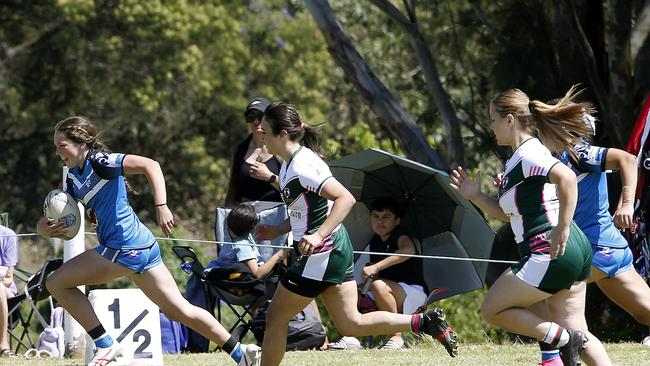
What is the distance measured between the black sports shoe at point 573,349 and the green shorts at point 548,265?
0.79 feet

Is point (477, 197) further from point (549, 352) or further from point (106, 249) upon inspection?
point (106, 249)

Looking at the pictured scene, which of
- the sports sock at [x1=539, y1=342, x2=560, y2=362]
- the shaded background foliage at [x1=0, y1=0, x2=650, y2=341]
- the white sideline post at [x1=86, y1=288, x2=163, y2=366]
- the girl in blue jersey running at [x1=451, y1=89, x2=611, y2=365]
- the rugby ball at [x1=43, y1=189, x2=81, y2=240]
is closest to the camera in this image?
the girl in blue jersey running at [x1=451, y1=89, x2=611, y2=365]

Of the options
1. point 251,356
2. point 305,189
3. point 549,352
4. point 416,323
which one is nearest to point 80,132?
point 305,189

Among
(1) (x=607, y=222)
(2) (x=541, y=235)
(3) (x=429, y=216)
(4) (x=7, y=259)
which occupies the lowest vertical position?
(3) (x=429, y=216)

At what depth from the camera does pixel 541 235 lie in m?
5.97

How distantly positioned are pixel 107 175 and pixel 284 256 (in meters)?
2.96

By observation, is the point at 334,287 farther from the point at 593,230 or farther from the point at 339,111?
the point at 339,111

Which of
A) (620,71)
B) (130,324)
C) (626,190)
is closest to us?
(626,190)

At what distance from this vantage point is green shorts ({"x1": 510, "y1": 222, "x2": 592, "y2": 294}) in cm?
591

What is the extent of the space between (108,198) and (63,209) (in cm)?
28

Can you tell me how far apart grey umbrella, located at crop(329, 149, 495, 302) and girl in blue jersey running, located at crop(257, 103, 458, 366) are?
12.2 feet

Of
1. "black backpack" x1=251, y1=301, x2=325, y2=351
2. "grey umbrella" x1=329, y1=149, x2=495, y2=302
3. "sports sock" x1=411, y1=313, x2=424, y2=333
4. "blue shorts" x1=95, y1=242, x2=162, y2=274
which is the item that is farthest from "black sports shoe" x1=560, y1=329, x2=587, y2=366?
"grey umbrella" x1=329, y1=149, x2=495, y2=302

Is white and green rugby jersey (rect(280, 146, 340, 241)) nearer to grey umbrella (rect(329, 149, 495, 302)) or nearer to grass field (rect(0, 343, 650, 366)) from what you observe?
grass field (rect(0, 343, 650, 366))

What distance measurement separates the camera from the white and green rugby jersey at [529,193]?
5.95 m
